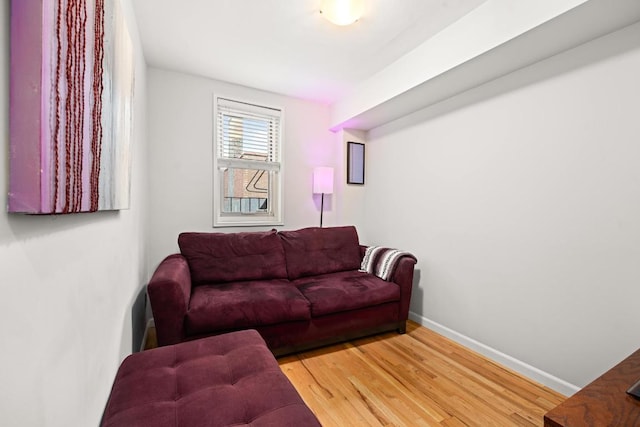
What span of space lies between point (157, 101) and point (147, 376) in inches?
98.5

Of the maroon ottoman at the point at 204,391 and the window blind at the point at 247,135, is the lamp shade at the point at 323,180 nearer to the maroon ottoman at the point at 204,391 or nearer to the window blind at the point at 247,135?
the window blind at the point at 247,135

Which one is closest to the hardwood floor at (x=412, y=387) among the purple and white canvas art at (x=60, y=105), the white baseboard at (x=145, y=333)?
the white baseboard at (x=145, y=333)

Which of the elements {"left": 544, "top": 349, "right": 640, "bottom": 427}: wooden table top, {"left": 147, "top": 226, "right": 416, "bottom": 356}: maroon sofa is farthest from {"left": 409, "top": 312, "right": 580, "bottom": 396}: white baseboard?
{"left": 544, "top": 349, "right": 640, "bottom": 427}: wooden table top

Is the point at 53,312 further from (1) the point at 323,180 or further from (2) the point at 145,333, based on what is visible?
(1) the point at 323,180

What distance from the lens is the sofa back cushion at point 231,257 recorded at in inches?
93.0

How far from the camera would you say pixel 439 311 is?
8.36ft

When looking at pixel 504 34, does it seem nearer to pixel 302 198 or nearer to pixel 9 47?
pixel 9 47

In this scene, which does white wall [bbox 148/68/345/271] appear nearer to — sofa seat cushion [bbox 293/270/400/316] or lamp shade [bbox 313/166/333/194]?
lamp shade [bbox 313/166/333/194]

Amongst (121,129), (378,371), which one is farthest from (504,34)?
(378,371)

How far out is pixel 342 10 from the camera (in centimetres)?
175

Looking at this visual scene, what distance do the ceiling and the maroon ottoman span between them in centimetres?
209

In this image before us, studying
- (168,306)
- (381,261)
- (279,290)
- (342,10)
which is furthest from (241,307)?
(342,10)

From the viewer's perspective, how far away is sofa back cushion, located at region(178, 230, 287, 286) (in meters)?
2.36

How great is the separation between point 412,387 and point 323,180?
7.14ft
